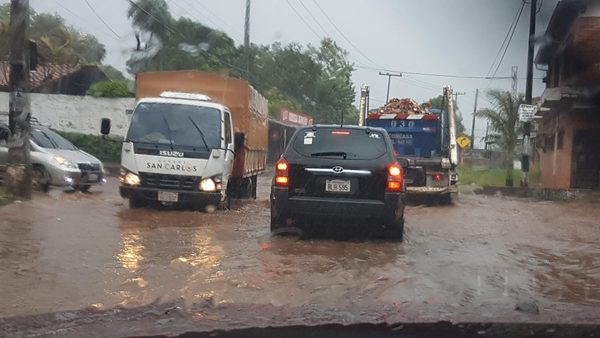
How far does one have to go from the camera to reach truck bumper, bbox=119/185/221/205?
1120 centimetres

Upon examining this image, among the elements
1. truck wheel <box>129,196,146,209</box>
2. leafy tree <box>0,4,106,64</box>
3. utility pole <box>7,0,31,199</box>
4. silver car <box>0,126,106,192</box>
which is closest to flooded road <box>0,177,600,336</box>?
truck wheel <box>129,196,146,209</box>

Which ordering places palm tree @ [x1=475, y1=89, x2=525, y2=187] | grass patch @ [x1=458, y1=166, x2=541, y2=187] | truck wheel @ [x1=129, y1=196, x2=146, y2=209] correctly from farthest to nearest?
palm tree @ [x1=475, y1=89, x2=525, y2=187] → grass patch @ [x1=458, y1=166, x2=541, y2=187] → truck wheel @ [x1=129, y1=196, x2=146, y2=209]

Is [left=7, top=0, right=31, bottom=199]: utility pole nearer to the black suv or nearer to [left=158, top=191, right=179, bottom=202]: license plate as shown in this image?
[left=158, top=191, right=179, bottom=202]: license plate

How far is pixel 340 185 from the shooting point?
8.47m

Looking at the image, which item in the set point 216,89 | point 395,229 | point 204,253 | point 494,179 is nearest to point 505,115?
point 494,179

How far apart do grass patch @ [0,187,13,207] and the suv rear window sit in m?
5.21

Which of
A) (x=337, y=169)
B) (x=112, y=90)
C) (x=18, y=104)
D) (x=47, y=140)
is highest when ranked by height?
(x=112, y=90)

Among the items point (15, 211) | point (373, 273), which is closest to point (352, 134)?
point (373, 273)

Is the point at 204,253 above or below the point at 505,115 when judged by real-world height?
below

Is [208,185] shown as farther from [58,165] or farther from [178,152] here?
[58,165]

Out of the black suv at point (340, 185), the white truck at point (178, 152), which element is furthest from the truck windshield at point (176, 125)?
the black suv at point (340, 185)

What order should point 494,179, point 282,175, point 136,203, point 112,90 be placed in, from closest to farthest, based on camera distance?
point 282,175, point 136,203, point 112,90, point 494,179

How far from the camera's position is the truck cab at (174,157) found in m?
11.2

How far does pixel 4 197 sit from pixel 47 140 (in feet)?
12.3
